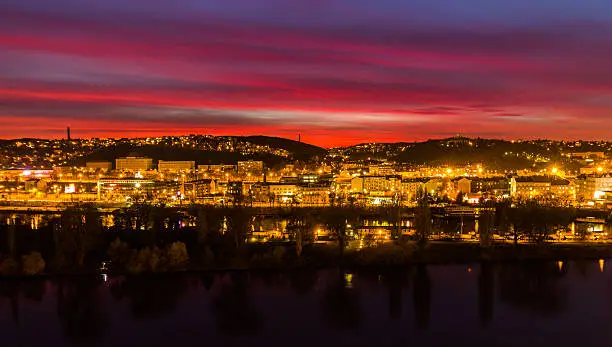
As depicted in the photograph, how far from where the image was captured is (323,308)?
7.87 m

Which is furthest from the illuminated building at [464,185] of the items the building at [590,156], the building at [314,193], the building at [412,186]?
the building at [590,156]

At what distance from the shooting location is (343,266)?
9797mm

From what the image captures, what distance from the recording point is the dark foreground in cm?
694

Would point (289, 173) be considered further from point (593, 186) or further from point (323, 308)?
point (323, 308)

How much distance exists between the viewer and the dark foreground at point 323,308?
6938mm

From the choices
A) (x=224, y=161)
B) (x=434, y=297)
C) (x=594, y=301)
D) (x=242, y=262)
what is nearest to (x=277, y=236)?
(x=242, y=262)

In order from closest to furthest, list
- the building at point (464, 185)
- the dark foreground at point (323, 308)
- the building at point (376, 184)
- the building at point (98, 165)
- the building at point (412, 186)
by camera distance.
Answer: the dark foreground at point (323, 308) < the building at point (412, 186) < the building at point (464, 185) < the building at point (376, 184) < the building at point (98, 165)

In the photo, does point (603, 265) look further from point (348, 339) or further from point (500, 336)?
point (348, 339)

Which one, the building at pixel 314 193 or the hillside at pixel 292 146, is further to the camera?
the hillside at pixel 292 146

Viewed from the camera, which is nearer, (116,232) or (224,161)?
(116,232)

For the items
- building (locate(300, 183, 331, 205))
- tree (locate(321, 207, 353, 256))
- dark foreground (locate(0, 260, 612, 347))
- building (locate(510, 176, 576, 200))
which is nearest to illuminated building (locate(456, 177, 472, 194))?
building (locate(510, 176, 576, 200))

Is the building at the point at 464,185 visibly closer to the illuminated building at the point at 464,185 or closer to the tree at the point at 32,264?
the illuminated building at the point at 464,185

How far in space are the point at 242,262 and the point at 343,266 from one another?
161cm

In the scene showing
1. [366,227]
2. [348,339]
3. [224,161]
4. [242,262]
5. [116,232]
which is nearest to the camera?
[348,339]
